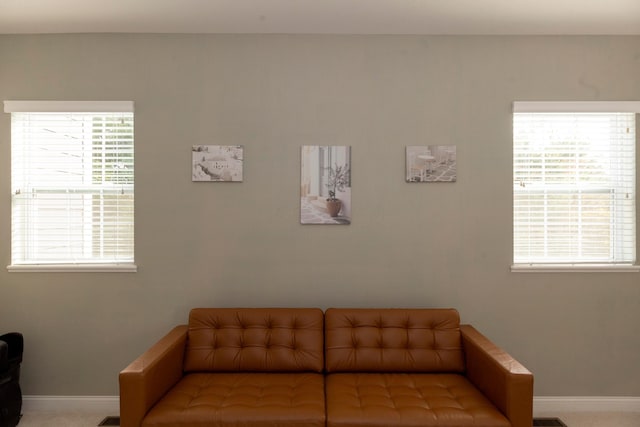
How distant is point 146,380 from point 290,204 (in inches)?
59.1

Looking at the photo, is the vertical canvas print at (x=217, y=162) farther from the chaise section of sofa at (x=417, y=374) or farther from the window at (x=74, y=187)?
the chaise section of sofa at (x=417, y=374)

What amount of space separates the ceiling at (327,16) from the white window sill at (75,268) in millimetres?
1777

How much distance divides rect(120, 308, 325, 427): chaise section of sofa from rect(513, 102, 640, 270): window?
1.82 meters

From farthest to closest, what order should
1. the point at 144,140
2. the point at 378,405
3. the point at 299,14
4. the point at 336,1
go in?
the point at 144,140 → the point at 299,14 → the point at 336,1 → the point at 378,405

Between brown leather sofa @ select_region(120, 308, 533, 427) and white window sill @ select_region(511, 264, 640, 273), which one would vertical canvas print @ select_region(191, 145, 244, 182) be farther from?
white window sill @ select_region(511, 264, 640, 273)

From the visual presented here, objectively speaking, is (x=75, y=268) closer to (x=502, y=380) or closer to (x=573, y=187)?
(x=502, y=380)

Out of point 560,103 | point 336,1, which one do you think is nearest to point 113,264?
point 336,1

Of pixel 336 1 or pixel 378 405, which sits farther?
pixel 336 1

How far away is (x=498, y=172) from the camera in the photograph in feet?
10.1

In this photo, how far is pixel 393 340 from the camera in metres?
2.74

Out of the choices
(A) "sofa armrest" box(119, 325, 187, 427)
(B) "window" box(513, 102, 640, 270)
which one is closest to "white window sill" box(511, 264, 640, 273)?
(B) "window" box(513, 102, 640, 270)

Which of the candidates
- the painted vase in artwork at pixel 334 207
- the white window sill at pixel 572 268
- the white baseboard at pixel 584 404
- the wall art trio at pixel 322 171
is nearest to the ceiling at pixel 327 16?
the wall art trio at pixel 322 171

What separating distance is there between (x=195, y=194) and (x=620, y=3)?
3186 millimetres

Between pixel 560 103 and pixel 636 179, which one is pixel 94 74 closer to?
pixel 560 103
